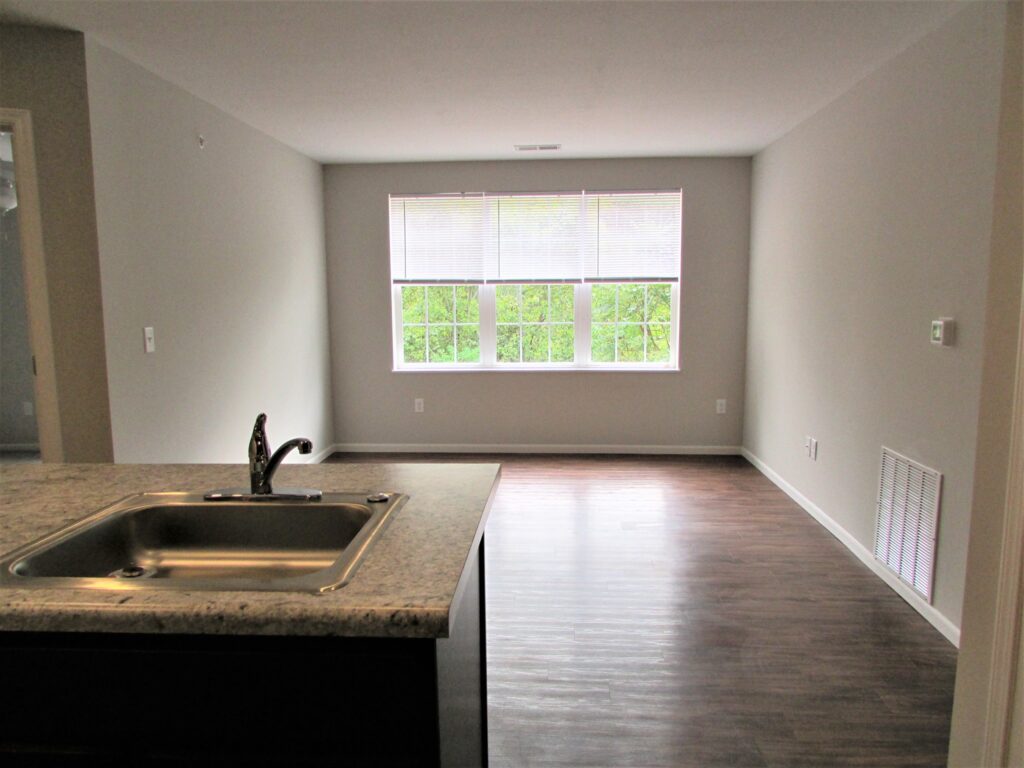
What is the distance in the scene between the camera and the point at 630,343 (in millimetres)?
5539

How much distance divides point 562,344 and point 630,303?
2.19 ft

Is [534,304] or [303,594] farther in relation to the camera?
[534,304]

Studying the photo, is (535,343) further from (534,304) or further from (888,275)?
(888,275)

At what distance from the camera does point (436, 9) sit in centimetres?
248

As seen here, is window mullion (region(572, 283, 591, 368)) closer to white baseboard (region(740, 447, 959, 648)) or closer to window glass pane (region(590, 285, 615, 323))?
window glass pane (region(590, 285, 615, 323))

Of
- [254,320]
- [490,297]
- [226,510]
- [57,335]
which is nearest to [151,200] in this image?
[57,335]

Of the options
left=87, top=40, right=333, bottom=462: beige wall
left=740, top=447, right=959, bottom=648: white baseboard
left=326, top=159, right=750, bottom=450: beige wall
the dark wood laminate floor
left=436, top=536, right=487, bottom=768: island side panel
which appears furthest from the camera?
left=326, top=159, right=750, bottom=450: beige wall

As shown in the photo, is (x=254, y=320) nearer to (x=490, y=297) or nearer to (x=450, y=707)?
(x=490, y=297)

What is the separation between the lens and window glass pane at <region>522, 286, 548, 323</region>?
549 cm

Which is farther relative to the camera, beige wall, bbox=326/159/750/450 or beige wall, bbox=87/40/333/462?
beige wall, bbox=326/159/750/450

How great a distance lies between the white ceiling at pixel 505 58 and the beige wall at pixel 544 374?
35.6 inches

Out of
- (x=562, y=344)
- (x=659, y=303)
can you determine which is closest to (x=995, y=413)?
(x=659, y=303)

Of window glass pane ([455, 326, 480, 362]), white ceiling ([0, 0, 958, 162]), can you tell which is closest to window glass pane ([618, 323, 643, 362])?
window glass pane ([455, 326, 480, 362])

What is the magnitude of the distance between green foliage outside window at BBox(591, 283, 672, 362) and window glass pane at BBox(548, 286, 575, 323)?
0.19 metres
